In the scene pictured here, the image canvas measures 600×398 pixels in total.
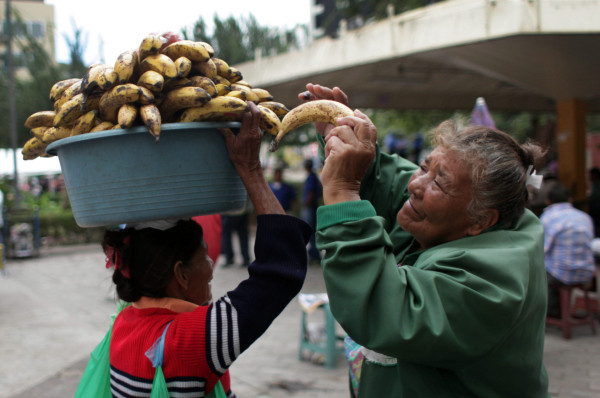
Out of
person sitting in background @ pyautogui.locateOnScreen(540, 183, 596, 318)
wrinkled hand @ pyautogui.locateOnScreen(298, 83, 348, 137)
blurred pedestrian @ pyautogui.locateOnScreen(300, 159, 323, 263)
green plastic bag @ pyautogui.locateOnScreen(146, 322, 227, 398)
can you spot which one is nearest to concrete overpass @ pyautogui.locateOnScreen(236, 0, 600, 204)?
blurred pedestrian @ pyautogui.locateOnScreen(300, 159, 323, 263)

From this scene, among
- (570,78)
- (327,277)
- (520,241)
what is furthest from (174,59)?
(570,78)

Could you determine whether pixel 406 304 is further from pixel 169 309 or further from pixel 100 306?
pixel 100 306

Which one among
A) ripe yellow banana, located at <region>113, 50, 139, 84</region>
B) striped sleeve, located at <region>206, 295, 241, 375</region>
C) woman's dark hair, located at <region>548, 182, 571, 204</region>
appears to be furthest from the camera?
woman's dark hair, located at <region>548, 182, 571, 204</region>

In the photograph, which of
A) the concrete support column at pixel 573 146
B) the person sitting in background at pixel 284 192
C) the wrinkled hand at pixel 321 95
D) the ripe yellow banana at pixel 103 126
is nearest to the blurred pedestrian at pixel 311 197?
the person sitting in background at pixel 284 192

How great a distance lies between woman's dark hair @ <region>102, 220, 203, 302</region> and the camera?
1.73 m

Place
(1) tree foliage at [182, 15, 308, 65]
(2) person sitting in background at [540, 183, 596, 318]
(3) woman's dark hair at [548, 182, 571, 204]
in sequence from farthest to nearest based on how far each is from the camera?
(1) tree foliage at [182, 15, 308, 65] < (3) woman's dark hair at [548, 182, 571, 204] < (2) person sitting in background at [540, 183, 596, 318]

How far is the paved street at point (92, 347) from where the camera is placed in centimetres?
451

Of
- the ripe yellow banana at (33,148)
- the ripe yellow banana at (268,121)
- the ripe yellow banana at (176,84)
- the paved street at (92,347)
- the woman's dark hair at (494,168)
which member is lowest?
the paved street at (92,347)

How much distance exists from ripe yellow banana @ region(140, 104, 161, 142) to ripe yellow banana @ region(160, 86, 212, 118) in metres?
0.08

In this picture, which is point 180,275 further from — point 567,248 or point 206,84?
point 567,248

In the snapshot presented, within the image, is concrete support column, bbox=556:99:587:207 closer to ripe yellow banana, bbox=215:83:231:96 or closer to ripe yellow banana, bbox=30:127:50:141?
ripe yellow banana, bbox=215:83:231:96

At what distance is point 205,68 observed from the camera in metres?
1.58

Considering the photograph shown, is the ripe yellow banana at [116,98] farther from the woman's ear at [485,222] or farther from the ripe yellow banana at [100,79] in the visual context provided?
the woman's ear at [485,222]

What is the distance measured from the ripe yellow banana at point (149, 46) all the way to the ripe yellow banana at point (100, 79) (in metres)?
0.10
